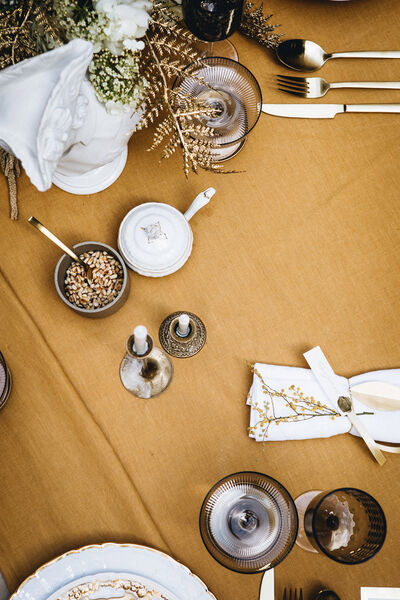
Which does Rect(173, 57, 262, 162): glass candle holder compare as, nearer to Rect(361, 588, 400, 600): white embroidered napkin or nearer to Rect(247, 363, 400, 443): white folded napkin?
Rect(247, 363, 400, 443): white folded napkin

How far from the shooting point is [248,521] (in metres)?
0.80

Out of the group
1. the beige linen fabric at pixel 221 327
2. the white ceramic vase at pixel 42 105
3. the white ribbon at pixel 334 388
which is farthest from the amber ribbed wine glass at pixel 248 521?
the white ceramic vase at pixel 42 105

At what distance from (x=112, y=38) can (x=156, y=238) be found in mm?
317

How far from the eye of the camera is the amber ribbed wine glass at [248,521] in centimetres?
75

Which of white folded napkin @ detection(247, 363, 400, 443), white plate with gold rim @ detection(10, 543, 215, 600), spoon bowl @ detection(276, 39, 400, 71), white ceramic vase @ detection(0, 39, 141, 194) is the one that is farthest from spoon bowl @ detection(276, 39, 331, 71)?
white plate with gold rim @ detection(10, 543, 215, 600)

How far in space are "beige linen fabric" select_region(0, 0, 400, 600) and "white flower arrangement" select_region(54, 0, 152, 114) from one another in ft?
0.70

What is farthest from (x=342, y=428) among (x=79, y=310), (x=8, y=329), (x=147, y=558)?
(x=8, y=329)

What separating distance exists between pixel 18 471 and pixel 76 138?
0.59 meters

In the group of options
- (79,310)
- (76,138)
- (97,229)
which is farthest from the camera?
(97,229)

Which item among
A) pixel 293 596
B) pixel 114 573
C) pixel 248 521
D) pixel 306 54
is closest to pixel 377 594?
pixel 293 596

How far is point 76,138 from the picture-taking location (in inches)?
25.8

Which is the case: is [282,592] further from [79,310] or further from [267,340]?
[79,310]

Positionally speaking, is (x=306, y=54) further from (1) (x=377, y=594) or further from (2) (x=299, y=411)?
(1) (x=377, y=594)

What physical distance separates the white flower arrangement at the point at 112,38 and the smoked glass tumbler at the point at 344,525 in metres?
0.71
